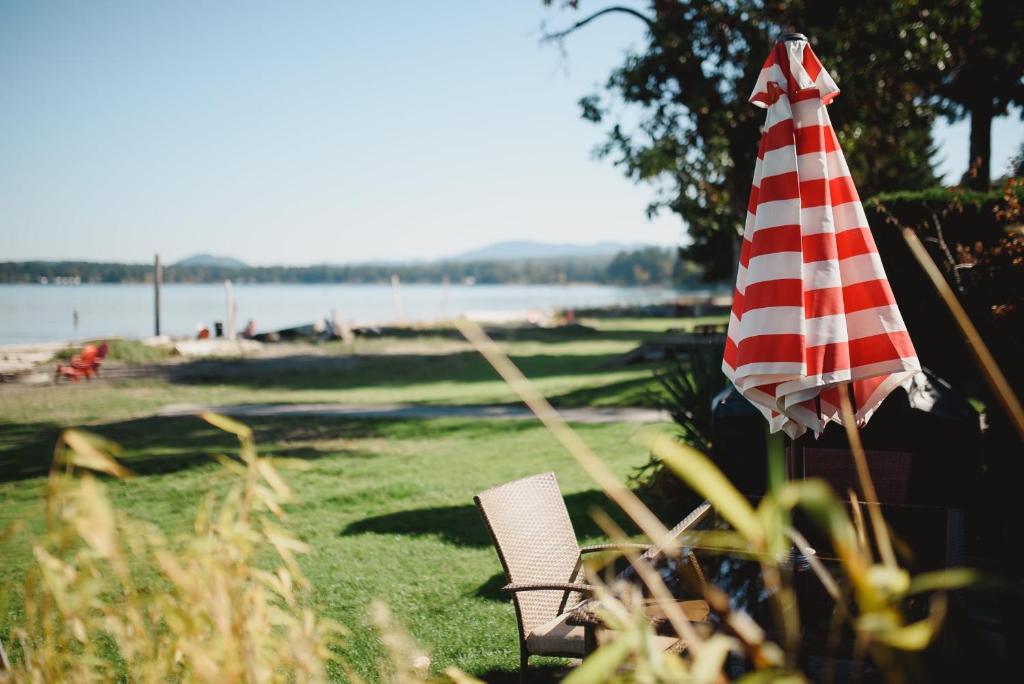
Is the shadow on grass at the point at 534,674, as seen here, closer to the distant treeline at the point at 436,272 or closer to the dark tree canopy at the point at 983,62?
the dark tree canopy at the point at 983,62

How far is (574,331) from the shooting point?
33250 mm

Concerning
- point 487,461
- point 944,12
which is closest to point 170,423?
point 487,461

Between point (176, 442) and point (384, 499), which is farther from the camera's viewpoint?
point (176, 442)

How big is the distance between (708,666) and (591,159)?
1493 centimetres

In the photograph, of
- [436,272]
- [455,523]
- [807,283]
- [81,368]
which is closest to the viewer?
[807,283]

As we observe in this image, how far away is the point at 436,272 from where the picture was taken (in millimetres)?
158250

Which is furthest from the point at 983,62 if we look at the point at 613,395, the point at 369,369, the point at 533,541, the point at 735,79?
the point at 533,541

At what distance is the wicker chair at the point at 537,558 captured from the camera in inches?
131

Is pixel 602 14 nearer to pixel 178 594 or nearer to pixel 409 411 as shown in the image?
pixel 409 411

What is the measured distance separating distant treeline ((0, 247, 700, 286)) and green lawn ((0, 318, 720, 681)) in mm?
42463

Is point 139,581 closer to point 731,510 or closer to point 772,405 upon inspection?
point 772,405

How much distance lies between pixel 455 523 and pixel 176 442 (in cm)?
570

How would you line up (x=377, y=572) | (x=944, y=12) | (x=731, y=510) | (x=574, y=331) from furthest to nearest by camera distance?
(x=574, y=331) < (x=944, y=12) < (x=377, y=572) < (x=731, y=510)

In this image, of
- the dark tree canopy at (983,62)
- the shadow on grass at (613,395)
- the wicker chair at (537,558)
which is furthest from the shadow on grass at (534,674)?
the shadow on grass at (613,395)
